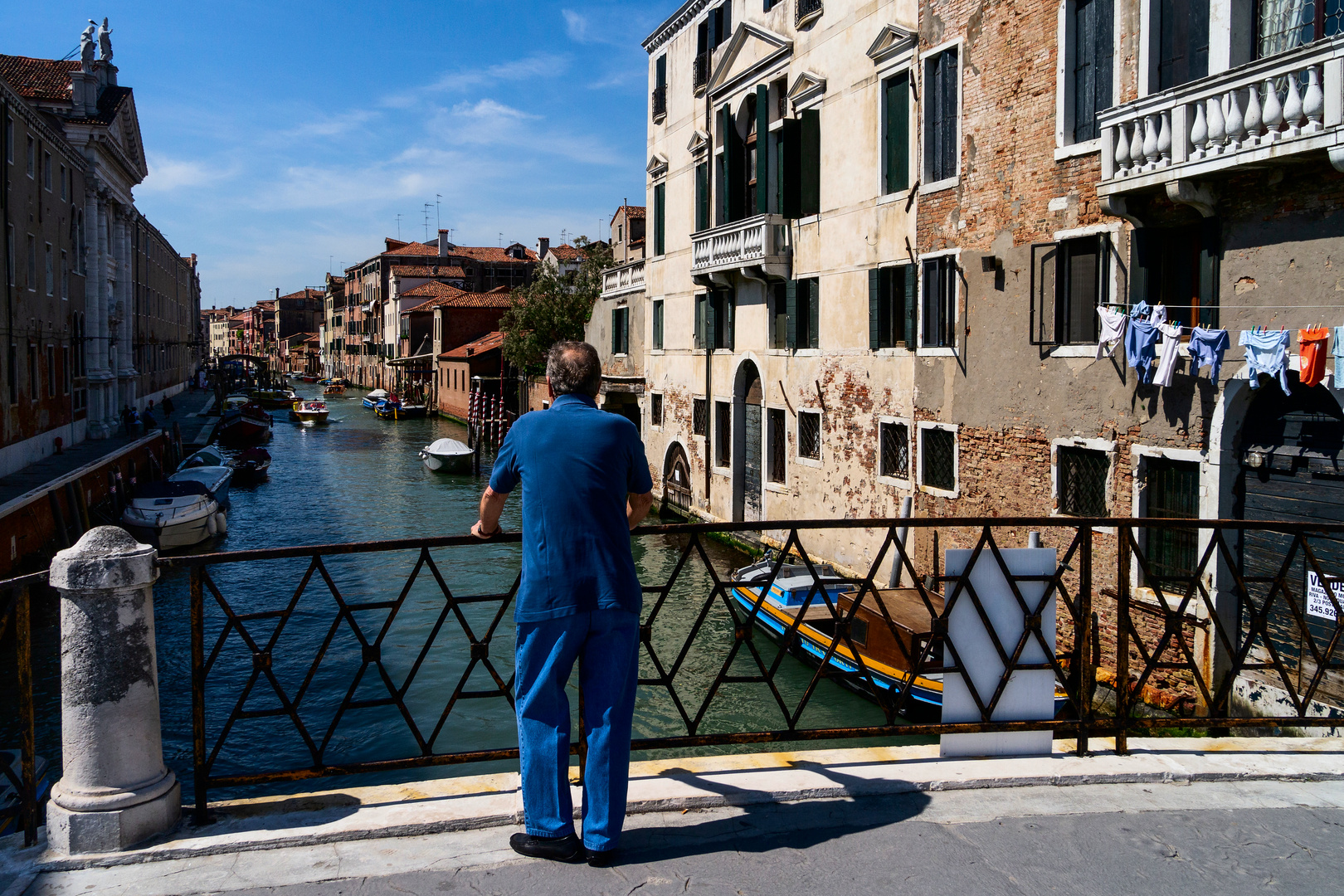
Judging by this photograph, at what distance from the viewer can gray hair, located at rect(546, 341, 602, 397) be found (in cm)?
308

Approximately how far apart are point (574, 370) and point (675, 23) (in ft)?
70.2

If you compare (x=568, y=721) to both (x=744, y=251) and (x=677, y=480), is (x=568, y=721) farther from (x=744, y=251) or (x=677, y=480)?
(x=677, y=480)

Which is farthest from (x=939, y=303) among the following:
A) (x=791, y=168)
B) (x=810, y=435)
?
(x=791, y=168)

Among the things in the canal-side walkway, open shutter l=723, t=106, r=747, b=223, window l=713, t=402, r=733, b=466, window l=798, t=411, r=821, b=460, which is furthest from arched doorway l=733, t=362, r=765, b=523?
the canal-side walkway

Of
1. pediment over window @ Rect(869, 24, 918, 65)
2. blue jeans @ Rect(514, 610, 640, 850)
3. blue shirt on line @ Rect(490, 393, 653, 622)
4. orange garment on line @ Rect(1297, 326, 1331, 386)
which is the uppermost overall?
pediment over window @ Rect(869, 24, 918, 65)

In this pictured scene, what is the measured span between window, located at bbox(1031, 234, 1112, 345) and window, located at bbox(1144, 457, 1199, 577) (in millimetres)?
1679

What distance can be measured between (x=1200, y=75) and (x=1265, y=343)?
2.79 m

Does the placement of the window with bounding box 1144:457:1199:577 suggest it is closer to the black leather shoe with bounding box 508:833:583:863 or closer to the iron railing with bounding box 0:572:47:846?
the black leather shoe with bounding box 508:833:583:863

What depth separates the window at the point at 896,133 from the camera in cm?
1393

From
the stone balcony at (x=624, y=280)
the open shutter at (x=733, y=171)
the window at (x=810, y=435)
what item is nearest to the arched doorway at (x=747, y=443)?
the window at (x=810, y=435)

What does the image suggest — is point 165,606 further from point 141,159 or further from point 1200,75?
point 141,159

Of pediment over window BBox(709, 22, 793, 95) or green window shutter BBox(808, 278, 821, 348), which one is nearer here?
green window shutter BBox(808, 278, 821, 348)

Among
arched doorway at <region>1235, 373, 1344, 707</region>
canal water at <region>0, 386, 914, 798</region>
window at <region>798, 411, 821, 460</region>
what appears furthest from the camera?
window at <region>798, 411, 821, 460</region>

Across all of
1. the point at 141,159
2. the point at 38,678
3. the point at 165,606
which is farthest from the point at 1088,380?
the point at 141,159
